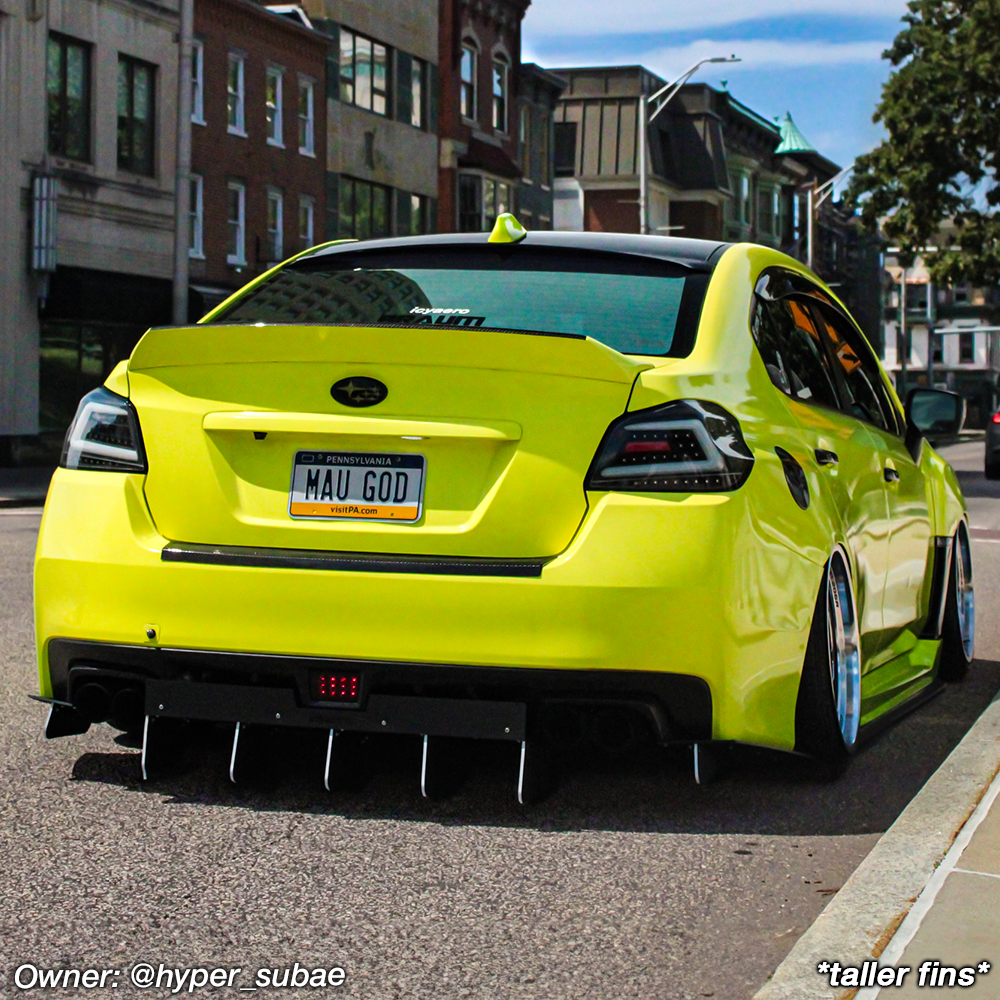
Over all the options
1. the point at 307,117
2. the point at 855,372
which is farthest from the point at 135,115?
the point at 855,372

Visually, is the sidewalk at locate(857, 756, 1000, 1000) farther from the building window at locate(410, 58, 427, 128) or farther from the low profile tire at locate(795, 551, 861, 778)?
the building window at locate(410, 58, 427, 128)

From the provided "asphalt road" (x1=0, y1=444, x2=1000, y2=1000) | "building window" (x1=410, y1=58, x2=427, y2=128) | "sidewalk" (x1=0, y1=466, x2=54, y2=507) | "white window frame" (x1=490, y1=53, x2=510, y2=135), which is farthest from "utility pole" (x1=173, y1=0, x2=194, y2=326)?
"white window frame" (x1=490, y1=53, x2=510, y2=135)

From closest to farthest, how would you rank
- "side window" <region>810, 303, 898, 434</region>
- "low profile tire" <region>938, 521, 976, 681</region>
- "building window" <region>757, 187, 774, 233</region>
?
"side window" <region>810, 303, 898, 434</region>, "low profile tire" <region>938, 521, 976, 681</region>, "building window" <region>757, 187, 774, 233</region>

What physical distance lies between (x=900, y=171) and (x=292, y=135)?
51.4 feet

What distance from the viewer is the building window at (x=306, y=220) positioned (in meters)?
39.9

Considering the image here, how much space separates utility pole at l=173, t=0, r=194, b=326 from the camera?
86.0 feet

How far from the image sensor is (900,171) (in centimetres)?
4478

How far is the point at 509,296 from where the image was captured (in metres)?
5.11

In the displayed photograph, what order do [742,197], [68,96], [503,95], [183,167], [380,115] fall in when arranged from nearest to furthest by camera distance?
[183,167] < [68,96] < [380,115] < [503,95] < [742,197]

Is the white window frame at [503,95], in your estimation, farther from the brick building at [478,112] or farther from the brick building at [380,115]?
the brick building at [380,115]

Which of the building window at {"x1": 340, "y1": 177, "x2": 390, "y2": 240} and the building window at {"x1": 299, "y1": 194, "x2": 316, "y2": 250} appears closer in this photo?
the building window at {"x1": 299, "y1": 194, "x2": 316, "y2": 250}

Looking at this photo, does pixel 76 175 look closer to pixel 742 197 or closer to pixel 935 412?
pixel 935 412

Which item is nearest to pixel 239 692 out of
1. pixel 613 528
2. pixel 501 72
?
pixel 613 528

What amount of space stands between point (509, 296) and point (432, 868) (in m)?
1.70
